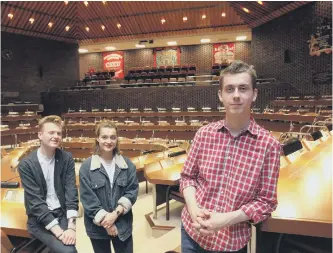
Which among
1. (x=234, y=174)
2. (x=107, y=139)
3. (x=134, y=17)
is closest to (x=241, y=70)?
(x=234, y=174)

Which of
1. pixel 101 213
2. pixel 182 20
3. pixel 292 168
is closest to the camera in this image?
pixel 101 213

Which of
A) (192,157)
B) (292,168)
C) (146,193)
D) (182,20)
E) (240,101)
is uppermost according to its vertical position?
(182,20)

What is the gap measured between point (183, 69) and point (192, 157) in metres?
14.2

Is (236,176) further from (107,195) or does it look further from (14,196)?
(14,196)

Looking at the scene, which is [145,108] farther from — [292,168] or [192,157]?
[192,157]

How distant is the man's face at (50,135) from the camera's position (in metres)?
2.33

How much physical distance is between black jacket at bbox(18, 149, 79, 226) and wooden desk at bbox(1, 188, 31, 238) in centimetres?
12

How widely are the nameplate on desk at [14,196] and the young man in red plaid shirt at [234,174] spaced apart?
187 cm

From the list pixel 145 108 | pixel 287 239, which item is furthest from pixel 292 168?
pixel 145 108

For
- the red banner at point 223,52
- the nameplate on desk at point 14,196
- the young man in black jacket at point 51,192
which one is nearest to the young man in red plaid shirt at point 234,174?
the young man in black jacket at point 51,192

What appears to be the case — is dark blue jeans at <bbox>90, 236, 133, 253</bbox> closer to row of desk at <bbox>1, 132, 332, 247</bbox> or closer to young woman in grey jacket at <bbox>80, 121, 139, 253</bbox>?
young woman in grey jacket at <bbox>80, 121, 139, 253</bbox>

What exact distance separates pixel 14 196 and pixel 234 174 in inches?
85.8

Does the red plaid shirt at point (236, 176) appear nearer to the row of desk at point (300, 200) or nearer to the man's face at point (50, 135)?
the row of desk at point (300, 200)

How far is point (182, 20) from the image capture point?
1402 cm
